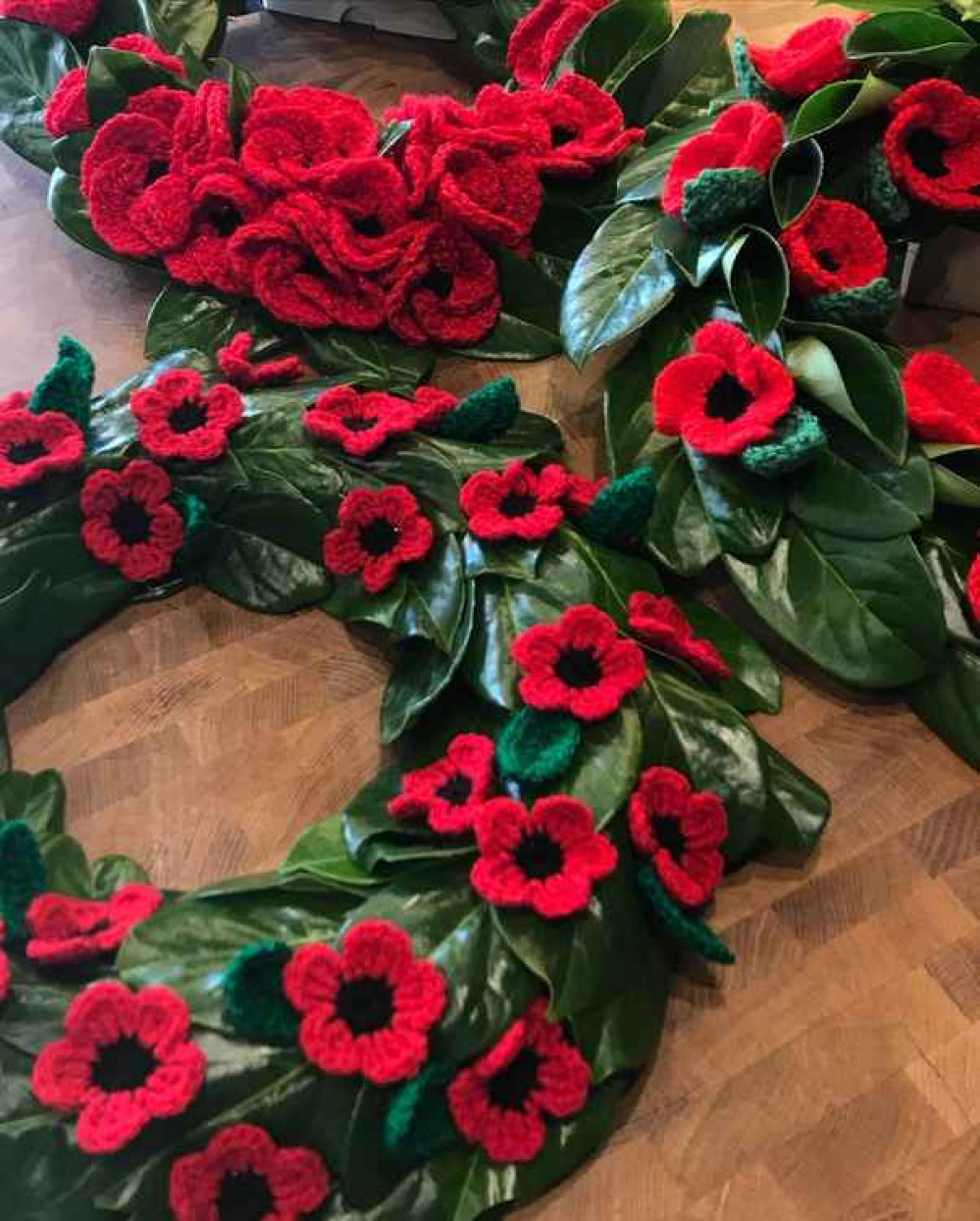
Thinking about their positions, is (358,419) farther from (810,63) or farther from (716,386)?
(810,63)

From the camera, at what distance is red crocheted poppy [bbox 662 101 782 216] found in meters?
1.10

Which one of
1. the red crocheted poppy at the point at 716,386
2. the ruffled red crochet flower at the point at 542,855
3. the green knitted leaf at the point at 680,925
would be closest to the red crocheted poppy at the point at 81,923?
the ruffled red crochet flower at the point at 542,855

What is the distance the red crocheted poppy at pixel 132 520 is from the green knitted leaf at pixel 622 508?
37 centimetres

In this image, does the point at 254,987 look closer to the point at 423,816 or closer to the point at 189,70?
the point at 423,816

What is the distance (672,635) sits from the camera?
3.12 feet

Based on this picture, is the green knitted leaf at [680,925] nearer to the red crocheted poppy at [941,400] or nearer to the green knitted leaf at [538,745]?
the green knitted leaf at [538,745]

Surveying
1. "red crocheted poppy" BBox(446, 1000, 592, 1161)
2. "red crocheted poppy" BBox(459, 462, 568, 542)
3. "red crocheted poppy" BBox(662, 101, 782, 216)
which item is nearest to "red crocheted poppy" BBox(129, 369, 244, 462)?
"red crocheted poppy" BBox(459, 462, 568, 542)

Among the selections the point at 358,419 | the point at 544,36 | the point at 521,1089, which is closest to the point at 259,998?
the point at 521,1089

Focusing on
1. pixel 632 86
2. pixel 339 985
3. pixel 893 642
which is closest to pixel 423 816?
pixel 339 985

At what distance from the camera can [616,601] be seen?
0.98 m

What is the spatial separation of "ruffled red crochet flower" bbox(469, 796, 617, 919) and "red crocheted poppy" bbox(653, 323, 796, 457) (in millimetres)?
358

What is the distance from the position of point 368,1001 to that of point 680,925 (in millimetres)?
217

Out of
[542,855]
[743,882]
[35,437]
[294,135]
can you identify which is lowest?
[743,882]

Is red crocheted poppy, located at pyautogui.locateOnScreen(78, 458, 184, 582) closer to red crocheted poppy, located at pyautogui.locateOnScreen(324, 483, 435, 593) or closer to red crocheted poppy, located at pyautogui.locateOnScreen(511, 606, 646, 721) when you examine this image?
red crocheted poppy, located at pyautogui.locateOnScreen(324, 483, 435, 593)
